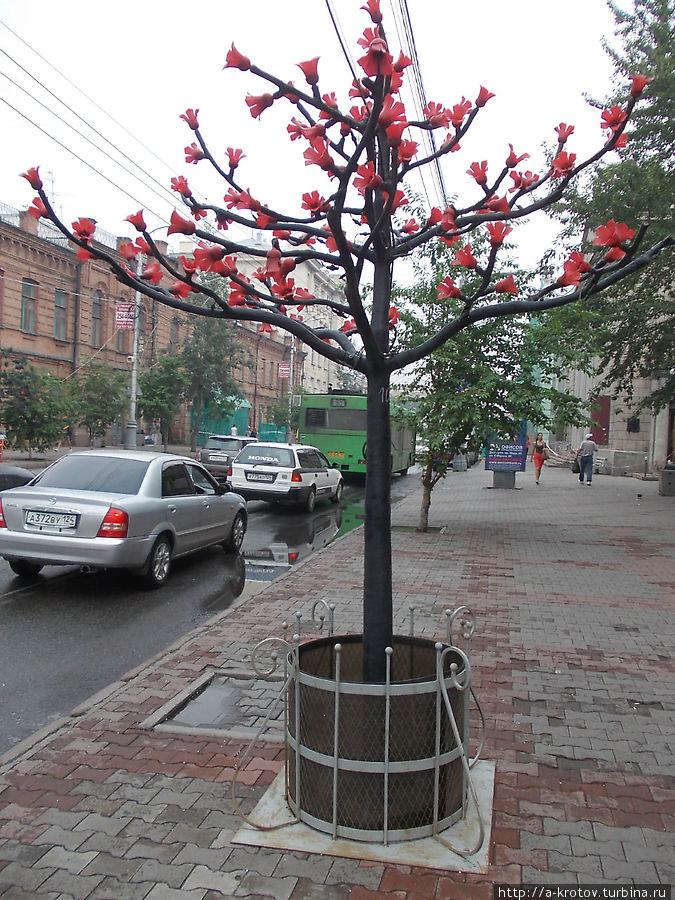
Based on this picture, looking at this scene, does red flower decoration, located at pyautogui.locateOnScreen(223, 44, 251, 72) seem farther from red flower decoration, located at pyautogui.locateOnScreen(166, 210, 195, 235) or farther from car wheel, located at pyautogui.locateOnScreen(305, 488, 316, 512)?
car wheel, located at pyautogui.locateOnScreen(305, 488, 316, 512)

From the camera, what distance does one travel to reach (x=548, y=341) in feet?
39.9

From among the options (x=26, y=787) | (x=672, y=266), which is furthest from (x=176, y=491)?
(x=672, y=266)

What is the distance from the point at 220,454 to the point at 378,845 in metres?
20.2

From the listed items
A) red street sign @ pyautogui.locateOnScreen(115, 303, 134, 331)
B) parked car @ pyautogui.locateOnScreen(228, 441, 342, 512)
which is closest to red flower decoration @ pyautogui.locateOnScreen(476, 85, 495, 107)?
parked car @ pyautogui.locateOnScreen(228, 441, 342, 512)

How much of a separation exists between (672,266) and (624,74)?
4.39 meters

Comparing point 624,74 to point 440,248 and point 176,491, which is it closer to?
point 440,248

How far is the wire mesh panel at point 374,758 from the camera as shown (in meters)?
3.22

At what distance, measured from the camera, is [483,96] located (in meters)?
3.51

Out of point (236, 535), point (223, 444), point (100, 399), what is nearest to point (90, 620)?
point (236, 535)

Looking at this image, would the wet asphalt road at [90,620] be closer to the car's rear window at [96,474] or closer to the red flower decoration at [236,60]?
the car's rear window at [96,474]

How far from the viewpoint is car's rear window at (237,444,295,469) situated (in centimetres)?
1652

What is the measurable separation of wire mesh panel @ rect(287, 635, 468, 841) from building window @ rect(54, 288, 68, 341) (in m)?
34.8

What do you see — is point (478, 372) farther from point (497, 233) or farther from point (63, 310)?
point (63, 310)

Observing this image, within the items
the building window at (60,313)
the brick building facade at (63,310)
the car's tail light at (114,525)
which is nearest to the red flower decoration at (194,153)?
the car's tail light at (114,525)
